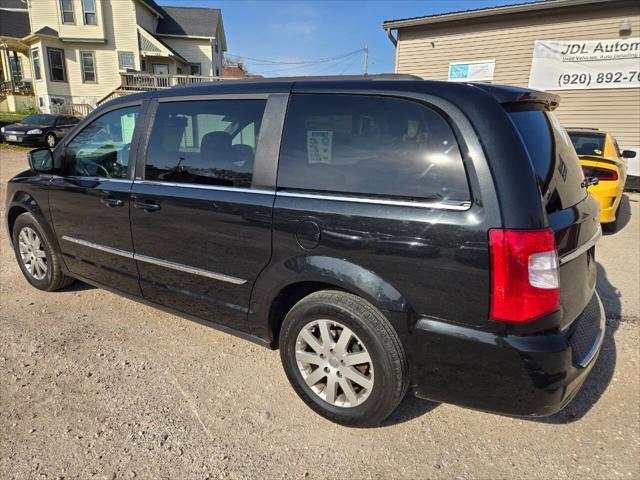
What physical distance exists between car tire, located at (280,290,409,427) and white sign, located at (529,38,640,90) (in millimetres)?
11995

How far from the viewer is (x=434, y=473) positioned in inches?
83.8

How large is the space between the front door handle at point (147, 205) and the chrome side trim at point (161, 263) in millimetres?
352

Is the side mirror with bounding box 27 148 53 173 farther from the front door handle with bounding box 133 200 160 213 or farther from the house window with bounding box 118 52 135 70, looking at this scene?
the house window with bounding box 118 52 135 70

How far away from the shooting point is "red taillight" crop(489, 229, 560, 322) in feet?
5.99

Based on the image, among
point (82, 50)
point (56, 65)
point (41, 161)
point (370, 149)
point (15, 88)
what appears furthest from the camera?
point (15, 88)

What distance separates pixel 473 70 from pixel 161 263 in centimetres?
1214

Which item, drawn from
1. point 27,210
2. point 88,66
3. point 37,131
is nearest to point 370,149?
point 27,210

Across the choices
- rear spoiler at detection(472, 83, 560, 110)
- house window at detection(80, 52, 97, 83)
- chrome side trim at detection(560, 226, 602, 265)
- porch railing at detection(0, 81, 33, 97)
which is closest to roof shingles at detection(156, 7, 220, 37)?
house window at detection(80, 52, 97, 83)

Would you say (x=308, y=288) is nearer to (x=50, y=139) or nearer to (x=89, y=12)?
(x=50, y=139)

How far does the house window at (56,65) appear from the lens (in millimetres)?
25328

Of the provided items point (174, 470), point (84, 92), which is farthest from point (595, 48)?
point (84, 92)

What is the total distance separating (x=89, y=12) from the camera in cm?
2508

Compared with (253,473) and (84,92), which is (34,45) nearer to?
(84,92)

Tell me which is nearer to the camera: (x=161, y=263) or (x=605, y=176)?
(x=161, y=263)
